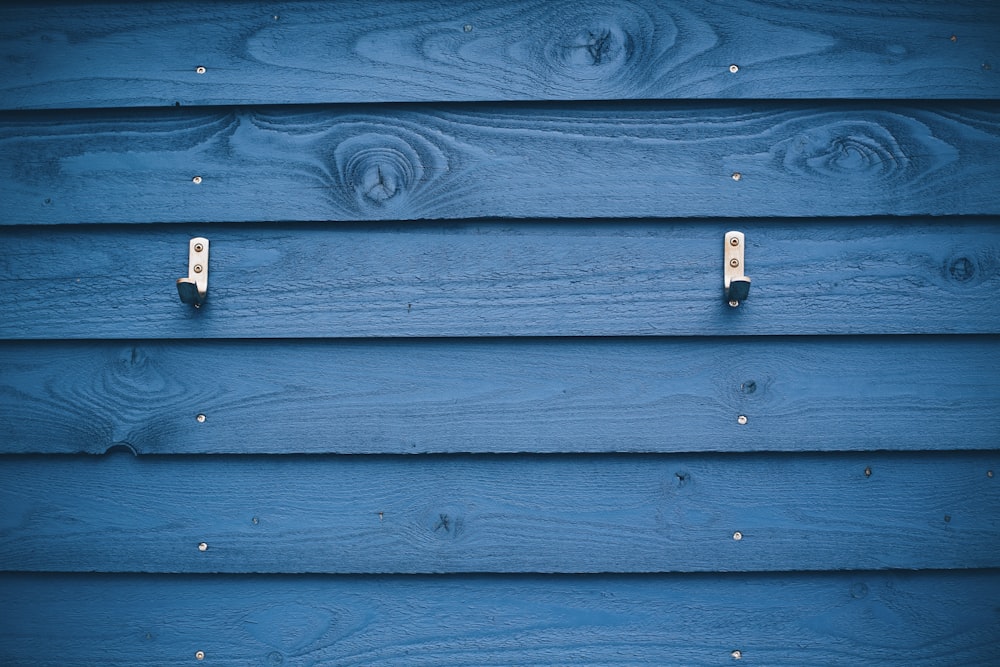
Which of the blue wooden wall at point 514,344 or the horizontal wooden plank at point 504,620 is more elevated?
the blue wooden wall at point 514,344

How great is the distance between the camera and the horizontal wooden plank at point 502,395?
0.97m

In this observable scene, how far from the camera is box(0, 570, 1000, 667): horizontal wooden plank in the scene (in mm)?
970

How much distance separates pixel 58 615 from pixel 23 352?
389mm

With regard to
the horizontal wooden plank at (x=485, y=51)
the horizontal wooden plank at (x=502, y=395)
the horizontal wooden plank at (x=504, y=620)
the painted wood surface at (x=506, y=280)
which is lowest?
the horizontal wooden plank at (x=504, y=620)

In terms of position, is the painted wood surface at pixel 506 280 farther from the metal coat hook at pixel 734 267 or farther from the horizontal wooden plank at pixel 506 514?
the horizontal wooden plank at pixel 506 514

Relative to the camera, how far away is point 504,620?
3.22ft

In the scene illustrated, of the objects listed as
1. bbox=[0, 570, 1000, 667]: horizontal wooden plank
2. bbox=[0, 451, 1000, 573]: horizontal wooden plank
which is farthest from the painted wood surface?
bbox=[0, 570, 1000, 667]: horizontal wooden plank

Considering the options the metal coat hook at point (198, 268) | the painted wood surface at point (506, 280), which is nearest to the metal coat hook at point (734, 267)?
the painted wood surface at point (506, 280)

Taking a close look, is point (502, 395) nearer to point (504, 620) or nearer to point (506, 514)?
point (506, 514)

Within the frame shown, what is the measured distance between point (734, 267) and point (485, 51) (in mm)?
482

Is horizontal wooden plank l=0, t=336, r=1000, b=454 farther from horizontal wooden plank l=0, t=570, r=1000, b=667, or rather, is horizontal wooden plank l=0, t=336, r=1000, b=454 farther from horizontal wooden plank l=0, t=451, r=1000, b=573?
horizontal wooden plank l=0, t=570, r=1000, b=667

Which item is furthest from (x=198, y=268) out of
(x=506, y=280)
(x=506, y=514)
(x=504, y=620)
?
(x=504, y=620)

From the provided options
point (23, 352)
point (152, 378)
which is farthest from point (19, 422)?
point (152, 378)

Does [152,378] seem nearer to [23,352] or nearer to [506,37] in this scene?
[23,352]
